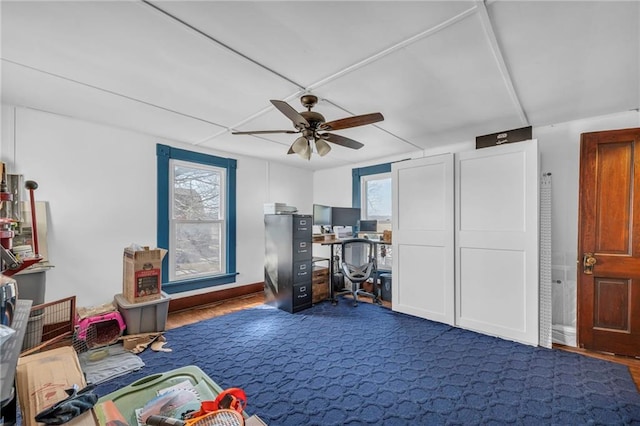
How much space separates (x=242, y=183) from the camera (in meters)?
4.61

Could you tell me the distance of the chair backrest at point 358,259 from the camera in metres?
4.09

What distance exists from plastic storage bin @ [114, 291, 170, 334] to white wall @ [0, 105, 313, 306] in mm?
497

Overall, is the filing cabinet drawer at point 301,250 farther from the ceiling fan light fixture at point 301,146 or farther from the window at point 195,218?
the ceiling fan light fixture at point 301,146

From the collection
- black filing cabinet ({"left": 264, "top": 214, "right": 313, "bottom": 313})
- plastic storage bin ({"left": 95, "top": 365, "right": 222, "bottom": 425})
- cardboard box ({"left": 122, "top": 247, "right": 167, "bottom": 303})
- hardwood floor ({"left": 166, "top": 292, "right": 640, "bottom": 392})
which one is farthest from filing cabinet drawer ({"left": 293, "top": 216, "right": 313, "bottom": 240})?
plastic storage bin ({"left": 95, "top": 365, "right": 222, "bottom": 425})

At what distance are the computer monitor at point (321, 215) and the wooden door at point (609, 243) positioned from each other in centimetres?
319

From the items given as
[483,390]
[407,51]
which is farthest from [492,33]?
[483,390]

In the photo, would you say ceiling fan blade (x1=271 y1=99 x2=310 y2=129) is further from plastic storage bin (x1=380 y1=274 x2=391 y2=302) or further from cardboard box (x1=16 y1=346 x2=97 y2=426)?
plastic storage bin (x1=380 y1=274 x2=391 y2=302)

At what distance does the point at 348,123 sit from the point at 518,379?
2.48 metres

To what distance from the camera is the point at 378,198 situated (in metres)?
4.95

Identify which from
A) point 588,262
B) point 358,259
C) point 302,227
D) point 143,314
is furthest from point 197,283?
point 588,262

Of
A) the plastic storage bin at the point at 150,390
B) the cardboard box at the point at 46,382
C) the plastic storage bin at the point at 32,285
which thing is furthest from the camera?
the plastic storage bin at the point at 32,285

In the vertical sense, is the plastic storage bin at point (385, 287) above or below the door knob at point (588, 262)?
below

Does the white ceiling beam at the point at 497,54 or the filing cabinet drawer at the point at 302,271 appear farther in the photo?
the filing cabinet drawer at the point at 302,271

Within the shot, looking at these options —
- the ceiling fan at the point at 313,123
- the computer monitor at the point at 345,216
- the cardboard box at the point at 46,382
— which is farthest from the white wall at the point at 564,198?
the cardboard box at the point at 46,382
